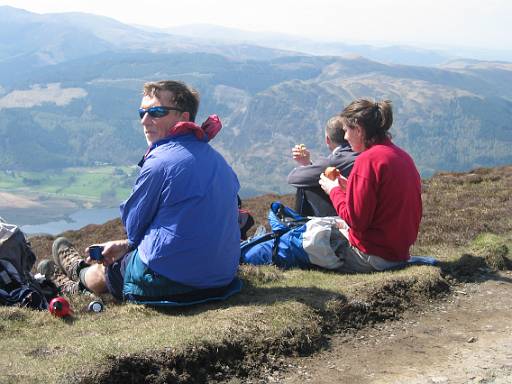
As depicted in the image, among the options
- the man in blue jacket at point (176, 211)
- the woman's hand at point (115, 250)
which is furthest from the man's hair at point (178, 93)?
the woman's hand at point (115, 250)

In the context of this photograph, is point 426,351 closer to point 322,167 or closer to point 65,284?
point 322,167

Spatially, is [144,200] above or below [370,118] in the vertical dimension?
below

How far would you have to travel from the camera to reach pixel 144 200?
7.62 metres

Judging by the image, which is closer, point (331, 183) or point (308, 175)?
point (331, 183)

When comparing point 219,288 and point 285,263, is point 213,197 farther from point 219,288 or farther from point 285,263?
point 285,263

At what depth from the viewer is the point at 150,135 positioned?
827 cm

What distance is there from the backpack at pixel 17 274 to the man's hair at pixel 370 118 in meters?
5.26

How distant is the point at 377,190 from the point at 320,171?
197 centimetres

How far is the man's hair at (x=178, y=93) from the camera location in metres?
8.14

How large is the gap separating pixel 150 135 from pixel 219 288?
2.29 metres

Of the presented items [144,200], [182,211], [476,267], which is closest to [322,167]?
[476,267]

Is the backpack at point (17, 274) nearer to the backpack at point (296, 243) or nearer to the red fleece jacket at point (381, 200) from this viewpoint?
the backpack at point (296, 243)

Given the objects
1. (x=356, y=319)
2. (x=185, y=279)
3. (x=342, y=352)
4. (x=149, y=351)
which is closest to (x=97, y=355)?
(x=149, y=351)

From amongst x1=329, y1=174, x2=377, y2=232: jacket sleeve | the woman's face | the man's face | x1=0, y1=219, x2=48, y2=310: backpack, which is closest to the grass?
x1=0, y1=219, x2=48, y2=310: backpack
